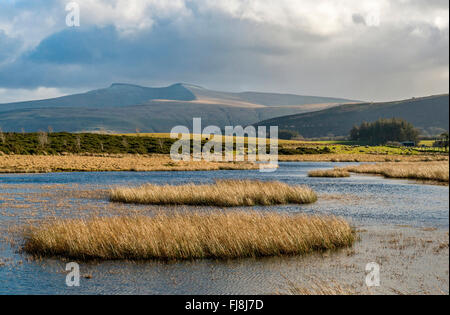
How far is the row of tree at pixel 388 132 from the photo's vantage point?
187 metres

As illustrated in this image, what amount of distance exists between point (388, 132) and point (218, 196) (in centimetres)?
16764

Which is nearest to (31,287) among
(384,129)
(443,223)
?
(443,223)

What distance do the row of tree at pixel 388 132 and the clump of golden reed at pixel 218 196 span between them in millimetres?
153023

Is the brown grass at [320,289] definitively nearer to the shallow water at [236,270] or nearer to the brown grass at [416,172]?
the shallow water at [236,270]

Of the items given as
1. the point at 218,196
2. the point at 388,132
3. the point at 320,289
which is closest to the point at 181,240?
the point at 320,289

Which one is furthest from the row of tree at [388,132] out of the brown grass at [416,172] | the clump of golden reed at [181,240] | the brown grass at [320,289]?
the brown grass at [320,289]

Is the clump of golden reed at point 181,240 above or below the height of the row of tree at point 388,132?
below

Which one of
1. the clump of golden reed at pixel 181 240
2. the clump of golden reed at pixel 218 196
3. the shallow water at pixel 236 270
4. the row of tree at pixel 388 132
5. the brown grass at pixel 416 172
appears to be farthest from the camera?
the row of tree at pixel 388 132
